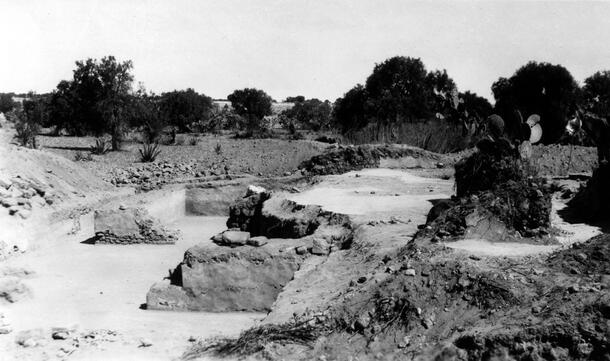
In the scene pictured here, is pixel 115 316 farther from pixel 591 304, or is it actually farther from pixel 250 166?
pixel 250 166

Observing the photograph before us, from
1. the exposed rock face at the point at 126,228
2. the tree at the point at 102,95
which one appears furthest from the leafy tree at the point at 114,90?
the exposed rock face at the point at 126,228

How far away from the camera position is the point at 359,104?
26031 millimetres

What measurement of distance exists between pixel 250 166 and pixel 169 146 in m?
4.55

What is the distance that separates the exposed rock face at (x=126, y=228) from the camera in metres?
10.2

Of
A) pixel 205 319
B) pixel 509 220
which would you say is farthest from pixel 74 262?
pixel 509 220

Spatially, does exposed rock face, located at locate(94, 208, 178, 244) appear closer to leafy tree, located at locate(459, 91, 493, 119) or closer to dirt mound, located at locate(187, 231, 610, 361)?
dirt mound, located at locate(187, 231, 610, 361)

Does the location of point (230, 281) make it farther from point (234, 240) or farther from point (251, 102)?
point (251, 102)

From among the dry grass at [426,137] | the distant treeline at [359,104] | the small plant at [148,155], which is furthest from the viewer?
the distant treeline at [359,104]

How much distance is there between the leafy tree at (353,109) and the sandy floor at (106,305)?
16067 mm

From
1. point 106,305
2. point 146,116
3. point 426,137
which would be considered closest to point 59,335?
point 106,305

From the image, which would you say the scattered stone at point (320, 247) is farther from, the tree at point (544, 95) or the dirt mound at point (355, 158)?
the tree at point (544, 95)

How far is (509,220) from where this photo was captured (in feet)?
19.6

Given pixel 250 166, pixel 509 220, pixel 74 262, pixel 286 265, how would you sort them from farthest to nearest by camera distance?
pixel 250 166 < pixel 74 262 < pixel 286 265 < pixel 509 220

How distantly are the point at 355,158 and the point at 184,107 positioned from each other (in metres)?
16.3
